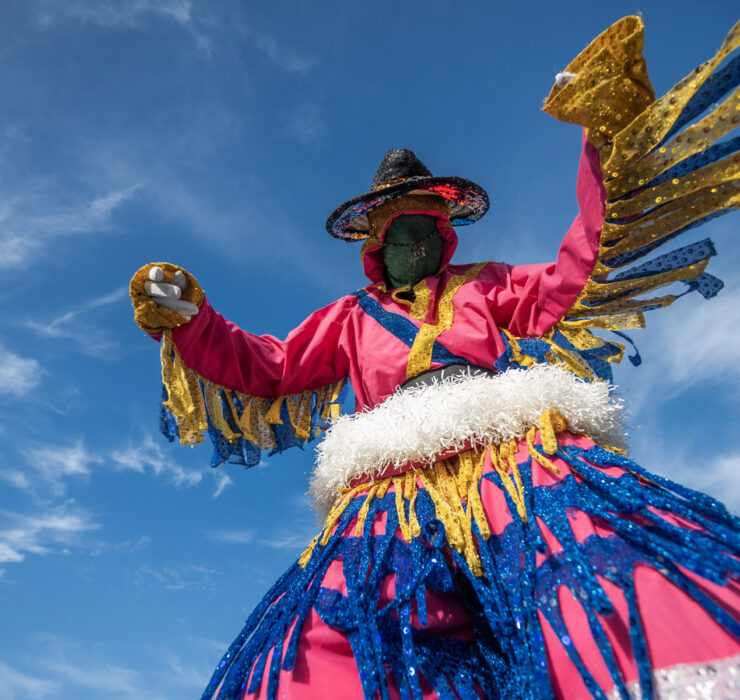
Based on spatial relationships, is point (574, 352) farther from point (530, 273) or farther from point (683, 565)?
point (683, 565)

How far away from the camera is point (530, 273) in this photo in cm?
285

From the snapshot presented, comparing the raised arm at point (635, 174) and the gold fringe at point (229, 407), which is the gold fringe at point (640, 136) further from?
the gold fringe at point (229, 407)

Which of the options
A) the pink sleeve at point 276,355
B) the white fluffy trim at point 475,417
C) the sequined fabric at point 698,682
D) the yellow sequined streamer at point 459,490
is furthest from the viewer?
the pink sleeve at point 276,355

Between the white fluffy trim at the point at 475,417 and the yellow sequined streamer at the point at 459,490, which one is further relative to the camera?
the white fluffy trim at the point at 475,417

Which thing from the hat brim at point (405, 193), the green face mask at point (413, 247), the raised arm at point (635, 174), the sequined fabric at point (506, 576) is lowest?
the sequined fabric at point (506, 576)

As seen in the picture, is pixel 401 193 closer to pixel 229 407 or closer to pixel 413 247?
pixel 413 247

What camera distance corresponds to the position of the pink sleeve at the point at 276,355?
2.88 metres

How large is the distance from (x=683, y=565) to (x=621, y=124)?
4.26 ft

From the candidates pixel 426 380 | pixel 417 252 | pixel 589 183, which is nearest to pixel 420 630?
pixel 426 380

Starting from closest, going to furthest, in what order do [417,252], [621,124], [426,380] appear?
[621,124], [426,380], [417,252]

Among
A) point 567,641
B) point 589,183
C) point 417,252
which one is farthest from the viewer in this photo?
point 417,252

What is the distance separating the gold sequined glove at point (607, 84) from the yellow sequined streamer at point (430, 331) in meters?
1.01

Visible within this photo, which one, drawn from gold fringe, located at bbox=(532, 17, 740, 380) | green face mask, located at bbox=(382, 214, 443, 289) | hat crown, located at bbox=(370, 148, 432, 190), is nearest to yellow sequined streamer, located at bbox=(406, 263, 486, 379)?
green face mask, located at bbox=(382, 214, 443, 289)

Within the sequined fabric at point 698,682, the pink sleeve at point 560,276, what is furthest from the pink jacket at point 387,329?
the sequined fabric at point 698,682
